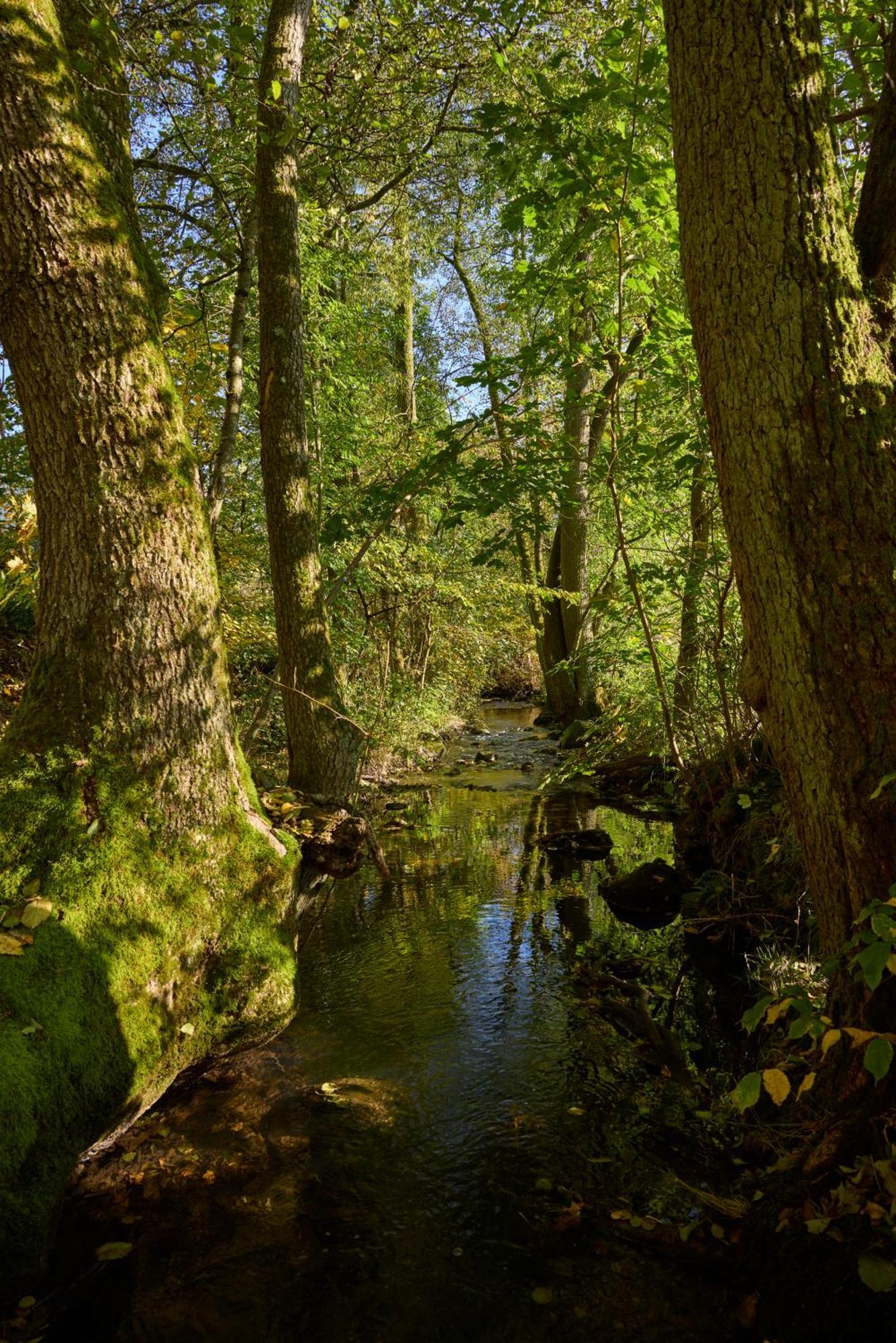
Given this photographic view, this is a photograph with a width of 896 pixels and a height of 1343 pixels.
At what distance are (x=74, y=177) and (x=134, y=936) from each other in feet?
10.3

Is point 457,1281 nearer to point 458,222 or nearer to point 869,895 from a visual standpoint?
point 869,895

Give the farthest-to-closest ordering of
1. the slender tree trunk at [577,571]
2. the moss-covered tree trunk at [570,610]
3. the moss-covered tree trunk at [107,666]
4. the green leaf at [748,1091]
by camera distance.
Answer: the moss-covered tree trunk at [570,610] → the slender tree trunk at [577,571] → the moss-covered tree trunk at [107,666] → the green leaf at [748,1091]

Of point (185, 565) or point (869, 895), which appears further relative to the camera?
point (185, 565)

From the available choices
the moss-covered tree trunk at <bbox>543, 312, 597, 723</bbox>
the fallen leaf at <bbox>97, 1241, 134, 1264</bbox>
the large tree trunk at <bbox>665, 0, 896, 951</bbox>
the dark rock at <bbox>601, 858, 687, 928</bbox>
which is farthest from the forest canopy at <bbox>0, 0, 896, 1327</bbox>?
the moss-covered tree trunk at <bbox>543, 312, 597, 723</bbox>

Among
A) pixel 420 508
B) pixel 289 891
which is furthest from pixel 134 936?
pixel 420 508

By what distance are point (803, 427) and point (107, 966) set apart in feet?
10.4

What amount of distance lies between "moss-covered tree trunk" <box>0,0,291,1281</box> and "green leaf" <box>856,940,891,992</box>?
2595mm

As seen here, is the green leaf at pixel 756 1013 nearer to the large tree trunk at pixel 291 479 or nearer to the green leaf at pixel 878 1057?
the green leaf at pixel 878 1057

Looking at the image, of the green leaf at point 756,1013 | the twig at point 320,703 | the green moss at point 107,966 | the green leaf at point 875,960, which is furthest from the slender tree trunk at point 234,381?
the green leaf at point 875,960

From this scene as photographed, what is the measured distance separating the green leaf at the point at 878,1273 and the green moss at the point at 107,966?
8.22 ft

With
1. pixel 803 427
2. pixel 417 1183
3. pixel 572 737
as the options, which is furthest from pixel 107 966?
pixel 572 737

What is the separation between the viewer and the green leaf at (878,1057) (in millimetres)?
1825

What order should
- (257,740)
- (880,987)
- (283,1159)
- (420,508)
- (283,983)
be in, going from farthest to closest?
(420,508), (257,740), (283,983), (283,1159), (880,987)

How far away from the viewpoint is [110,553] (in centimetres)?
330
